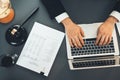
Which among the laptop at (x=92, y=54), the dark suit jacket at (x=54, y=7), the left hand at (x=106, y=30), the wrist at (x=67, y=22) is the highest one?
the dark suit jacket at (x=54, y=7)

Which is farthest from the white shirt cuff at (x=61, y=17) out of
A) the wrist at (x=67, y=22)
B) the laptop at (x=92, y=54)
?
the laptop at (x=92, y=54)

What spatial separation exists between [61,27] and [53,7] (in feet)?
0.35

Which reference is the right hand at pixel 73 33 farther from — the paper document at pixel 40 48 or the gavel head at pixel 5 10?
the gavel head at pixel 5 10

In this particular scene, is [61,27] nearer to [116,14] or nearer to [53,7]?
[53,7]

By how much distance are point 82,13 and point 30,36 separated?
0.28 meters

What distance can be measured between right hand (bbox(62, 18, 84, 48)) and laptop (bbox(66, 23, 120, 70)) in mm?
19

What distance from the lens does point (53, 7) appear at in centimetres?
153

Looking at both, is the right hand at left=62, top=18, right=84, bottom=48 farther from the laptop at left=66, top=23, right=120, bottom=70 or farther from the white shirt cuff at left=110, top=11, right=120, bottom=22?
the white shirt cuff at left=110, top=11, right=120, bottom=22

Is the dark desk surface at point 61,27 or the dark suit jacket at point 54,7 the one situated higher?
the dark suit jacket at point 54,7

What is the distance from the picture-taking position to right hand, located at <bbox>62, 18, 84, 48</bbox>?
1484 millimetres

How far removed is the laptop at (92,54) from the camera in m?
1.45

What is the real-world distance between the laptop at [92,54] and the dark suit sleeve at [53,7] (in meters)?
0.15

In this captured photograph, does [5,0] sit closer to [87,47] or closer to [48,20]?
[48,20]

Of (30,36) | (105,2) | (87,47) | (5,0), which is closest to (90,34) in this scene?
(87,47)
